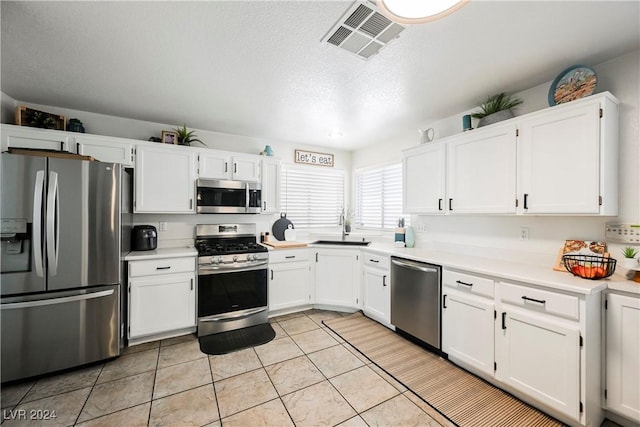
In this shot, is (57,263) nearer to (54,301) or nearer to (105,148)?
(54,301)

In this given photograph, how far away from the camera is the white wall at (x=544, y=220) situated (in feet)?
5.90

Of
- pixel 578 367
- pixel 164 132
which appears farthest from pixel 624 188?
pixel 164 132

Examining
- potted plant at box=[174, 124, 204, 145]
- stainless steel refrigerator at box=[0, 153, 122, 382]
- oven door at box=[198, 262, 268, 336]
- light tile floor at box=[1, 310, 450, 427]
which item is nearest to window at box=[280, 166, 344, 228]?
oven door at box=[198, 262, 268, 336]

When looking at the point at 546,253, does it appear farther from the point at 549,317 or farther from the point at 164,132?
the point at 164,132

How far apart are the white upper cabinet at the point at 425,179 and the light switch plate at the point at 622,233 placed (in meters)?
1.19

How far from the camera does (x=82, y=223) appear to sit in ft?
7.19

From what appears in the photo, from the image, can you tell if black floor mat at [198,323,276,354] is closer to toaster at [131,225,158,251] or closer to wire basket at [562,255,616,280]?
toaster at [131,225,158,251]

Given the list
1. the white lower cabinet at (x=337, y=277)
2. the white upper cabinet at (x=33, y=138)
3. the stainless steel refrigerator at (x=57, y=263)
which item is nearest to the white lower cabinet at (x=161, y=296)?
the stainless steel refrigerator at (x=57, y=263)

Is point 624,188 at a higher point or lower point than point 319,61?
lower

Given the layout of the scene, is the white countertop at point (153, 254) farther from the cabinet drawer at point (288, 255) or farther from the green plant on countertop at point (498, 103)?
the green plant on countertop at point (498, 103)

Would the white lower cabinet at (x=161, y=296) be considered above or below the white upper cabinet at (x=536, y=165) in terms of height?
below

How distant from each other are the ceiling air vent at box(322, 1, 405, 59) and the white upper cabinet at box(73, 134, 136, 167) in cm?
245

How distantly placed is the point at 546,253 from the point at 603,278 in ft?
1.59

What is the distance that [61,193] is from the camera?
2119mm
